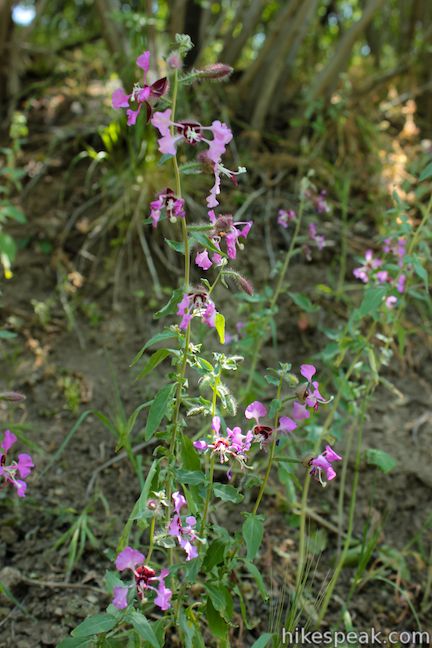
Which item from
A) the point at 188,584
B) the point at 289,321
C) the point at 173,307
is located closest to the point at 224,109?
the point at 289,321

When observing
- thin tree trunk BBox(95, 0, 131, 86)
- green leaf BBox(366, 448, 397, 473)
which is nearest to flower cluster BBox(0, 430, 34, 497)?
green leaf BBox(366, 448, 397, 473)

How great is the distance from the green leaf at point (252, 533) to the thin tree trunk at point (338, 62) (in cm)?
258

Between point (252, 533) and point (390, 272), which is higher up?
point (390, 272)

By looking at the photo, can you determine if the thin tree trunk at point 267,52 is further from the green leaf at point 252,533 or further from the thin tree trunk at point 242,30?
the green leaf at point 252,533

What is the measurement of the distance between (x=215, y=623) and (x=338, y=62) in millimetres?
2853

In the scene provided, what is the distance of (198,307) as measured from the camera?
147 centimetres

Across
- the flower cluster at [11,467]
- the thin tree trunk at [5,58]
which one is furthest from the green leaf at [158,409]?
the thin tree trunk at [5,58]

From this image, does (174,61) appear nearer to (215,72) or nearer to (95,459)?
(215,72)

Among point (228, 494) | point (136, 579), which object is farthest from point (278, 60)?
point (136, 579)

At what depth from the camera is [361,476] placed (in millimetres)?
2605

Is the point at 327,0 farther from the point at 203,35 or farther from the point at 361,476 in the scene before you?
the point at 361,476

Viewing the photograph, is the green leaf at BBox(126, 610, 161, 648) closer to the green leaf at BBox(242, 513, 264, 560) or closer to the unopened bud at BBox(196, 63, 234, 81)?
the green leaf at BBox(242, 513, 264, 560)

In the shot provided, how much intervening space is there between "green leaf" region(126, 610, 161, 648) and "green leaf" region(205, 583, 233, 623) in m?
0.18

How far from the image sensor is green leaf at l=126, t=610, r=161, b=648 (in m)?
1.36
